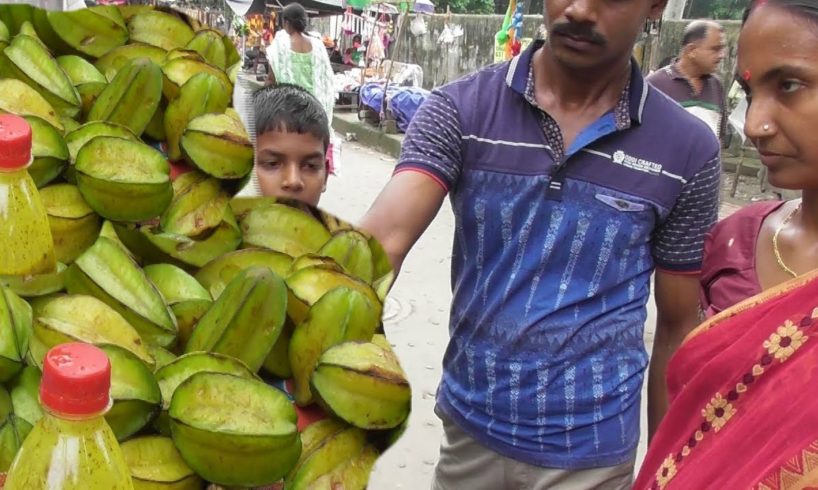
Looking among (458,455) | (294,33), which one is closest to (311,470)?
(458,455)

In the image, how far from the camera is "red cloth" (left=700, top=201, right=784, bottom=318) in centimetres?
138

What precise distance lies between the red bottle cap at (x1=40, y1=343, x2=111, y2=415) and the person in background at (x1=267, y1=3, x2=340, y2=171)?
6091 mm

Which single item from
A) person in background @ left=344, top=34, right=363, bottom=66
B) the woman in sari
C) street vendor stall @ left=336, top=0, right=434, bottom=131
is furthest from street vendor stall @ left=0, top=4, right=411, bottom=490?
person in background @ left=344, top=34, right=363, bottom=66

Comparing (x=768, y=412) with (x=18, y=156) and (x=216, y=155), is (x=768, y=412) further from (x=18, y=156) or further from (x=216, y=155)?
(x=18, y=156)

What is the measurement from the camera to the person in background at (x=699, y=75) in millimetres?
4625

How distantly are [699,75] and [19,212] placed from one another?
182 inches

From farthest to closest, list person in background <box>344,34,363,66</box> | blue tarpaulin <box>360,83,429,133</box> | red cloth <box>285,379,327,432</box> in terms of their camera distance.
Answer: person in background <box>344,34,363,66</box>
blue tarpaulin <box>360,83,429,133</box>
red cloth <box>285,379,327,432</box>

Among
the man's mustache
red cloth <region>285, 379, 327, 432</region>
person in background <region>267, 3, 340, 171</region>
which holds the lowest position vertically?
person in background <region>267, 3, 340, 171</region>

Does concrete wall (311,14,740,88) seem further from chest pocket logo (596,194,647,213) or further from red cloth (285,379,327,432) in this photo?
red cloth (285,379,327,432)

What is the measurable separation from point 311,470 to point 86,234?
1.29ft

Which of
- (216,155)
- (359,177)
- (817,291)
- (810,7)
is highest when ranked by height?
(810,7)

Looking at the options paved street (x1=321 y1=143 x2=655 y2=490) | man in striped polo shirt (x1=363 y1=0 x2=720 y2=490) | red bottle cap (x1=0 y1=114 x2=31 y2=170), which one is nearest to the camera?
red bottle cap (x1=0 y1=114 x2=31 y2=170)

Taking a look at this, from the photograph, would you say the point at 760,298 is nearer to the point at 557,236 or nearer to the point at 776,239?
the point at 776,239

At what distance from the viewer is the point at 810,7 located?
1.09 meters
